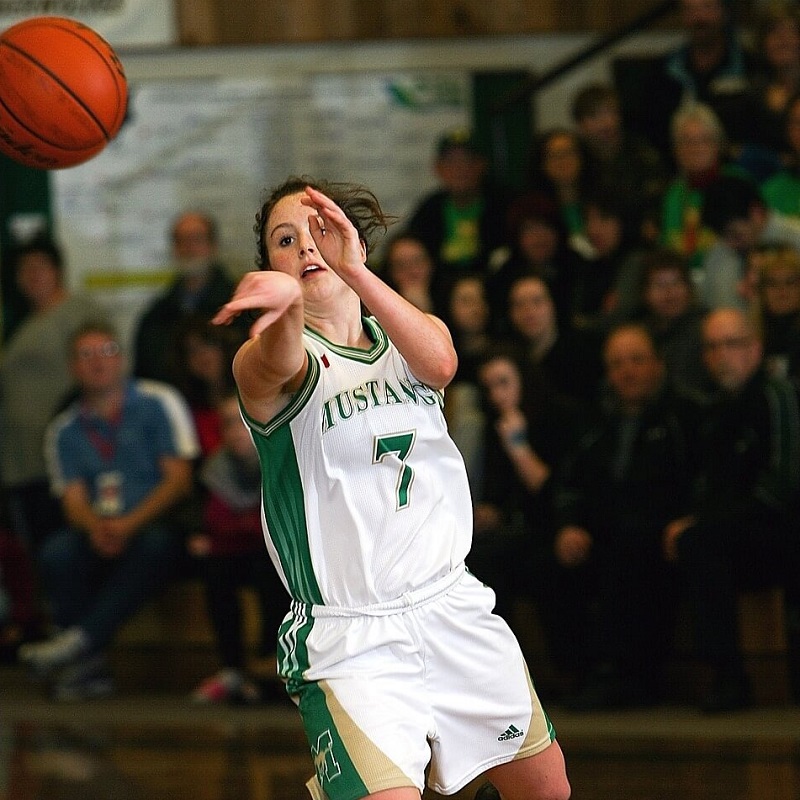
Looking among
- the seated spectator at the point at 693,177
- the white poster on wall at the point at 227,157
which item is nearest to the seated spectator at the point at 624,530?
the seated spectator at the point at 693,177

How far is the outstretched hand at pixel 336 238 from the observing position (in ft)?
9.65

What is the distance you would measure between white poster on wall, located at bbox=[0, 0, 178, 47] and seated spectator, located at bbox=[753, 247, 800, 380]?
4.27 meters

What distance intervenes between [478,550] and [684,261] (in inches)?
65.6

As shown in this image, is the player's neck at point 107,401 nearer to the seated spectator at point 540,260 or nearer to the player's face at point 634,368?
the seated spectator at point 540,260

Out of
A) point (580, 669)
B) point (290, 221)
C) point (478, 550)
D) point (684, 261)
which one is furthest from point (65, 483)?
point (290, 221)

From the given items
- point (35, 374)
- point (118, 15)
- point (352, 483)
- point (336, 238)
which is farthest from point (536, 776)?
point (118, 15)

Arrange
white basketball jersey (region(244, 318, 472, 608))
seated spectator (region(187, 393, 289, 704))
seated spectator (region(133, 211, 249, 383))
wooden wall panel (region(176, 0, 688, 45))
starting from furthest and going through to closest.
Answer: wooden wall panel (region(176, 0, 688, 45)) → seated spectator (region(133, 211, 249, 383)) → seated spectator (region(187, 393, 289, 704)) → white basketball jersey (region(244, 318, 472, 608))

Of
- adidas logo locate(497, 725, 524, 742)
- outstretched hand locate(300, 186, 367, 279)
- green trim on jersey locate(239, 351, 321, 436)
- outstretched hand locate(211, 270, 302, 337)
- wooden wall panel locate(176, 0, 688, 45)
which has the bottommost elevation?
adidas logo locate(497, 725, 524, 742)

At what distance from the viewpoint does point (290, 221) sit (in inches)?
127

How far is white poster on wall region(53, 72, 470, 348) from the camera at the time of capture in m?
9.05

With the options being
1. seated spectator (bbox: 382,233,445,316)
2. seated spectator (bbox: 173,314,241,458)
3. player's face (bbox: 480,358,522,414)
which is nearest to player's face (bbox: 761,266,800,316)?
player's face (bbox: 480,358,522,414)

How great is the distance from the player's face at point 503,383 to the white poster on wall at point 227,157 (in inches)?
106

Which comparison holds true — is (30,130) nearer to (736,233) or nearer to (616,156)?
(736,233)

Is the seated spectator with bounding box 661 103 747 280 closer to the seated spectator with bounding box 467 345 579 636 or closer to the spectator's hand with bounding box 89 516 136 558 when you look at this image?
the seated spectator with bounding box 467 345 579 636
